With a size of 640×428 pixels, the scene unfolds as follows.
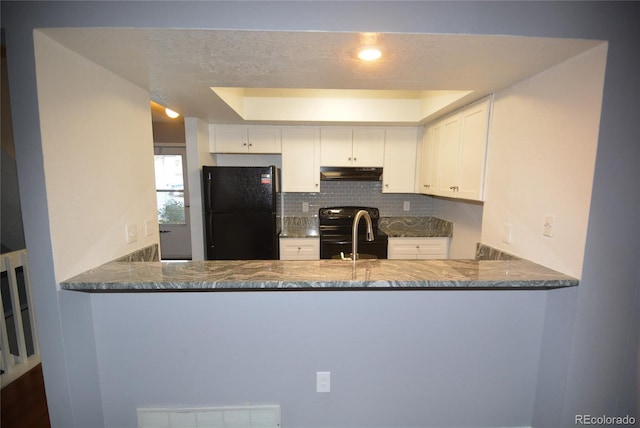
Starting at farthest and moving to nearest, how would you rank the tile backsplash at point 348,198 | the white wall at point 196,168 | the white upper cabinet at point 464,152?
the tile backsplash at point 348,198 < the white wall at point 196,168 < the white upper cabinet at point 464,152

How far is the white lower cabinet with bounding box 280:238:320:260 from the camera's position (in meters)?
2.96

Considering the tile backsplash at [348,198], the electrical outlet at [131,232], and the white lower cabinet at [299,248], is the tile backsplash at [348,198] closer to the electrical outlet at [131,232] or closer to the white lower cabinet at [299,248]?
the white lower cabinet at [299,248]

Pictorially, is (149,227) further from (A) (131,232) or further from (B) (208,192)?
(B) (208,192)

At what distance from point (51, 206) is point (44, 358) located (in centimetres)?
71

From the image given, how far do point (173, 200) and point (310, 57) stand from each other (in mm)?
4327

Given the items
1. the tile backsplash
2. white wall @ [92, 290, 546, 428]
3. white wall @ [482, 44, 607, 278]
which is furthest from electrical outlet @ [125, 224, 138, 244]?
white wall @ [482, 44, 607, 278]

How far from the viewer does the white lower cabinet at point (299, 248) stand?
2.96 metres

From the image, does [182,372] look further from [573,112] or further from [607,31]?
[607,31]

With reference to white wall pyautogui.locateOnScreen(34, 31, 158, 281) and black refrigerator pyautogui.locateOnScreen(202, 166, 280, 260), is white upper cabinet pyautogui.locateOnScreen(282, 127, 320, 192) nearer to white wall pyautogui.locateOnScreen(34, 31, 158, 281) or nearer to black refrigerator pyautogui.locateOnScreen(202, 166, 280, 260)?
black refrigerator pyautogui.locateOnScreen(202, 166, 280, 260)

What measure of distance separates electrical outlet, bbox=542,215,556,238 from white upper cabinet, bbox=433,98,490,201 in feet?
1.75

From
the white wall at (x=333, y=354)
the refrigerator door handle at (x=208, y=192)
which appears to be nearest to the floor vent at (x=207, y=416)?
the white wall at (x=333, y=354)

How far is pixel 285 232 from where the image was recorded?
3.10m

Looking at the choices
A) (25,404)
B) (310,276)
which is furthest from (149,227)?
(25,404)

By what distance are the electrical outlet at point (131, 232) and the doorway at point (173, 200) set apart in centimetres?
321
